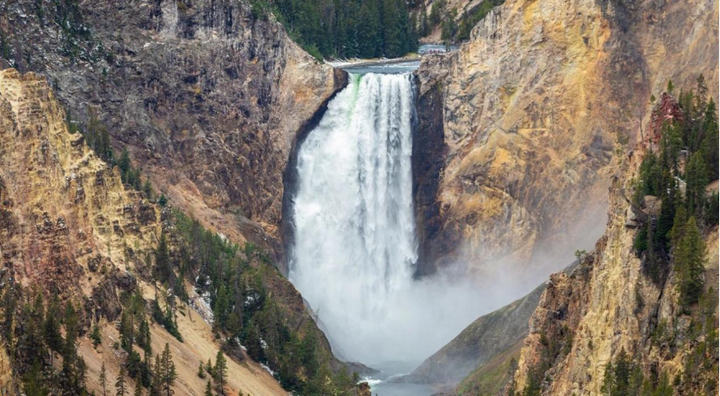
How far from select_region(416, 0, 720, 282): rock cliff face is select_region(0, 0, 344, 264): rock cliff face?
1679 cm

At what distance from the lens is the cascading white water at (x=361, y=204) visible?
163000mm

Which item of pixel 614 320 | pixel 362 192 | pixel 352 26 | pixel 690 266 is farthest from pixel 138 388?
pixel 352 26

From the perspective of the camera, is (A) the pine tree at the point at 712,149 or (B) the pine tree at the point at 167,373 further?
(B) the pine tree at the point at 167,373

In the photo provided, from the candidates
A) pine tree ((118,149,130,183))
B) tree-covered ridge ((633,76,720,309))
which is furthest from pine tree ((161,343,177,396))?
tree-covered ridge ((633,76,720,309))

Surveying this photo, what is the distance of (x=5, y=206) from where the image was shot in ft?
348

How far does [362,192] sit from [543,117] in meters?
22.1

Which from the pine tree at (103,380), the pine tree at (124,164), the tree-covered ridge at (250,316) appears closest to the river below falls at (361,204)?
the tree-covered ridge at (250,316)

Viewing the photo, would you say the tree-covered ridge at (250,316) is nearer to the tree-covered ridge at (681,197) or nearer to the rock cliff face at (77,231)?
the rock cliff face at (77,231)

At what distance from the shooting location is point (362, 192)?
166 meters

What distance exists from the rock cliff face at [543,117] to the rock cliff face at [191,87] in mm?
16789

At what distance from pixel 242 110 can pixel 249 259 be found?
18801 mm

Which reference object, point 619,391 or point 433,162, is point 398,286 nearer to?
point 433,162

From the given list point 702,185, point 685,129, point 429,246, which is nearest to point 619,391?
point 702,185

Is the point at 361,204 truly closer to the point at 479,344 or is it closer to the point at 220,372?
the point at 479,344
